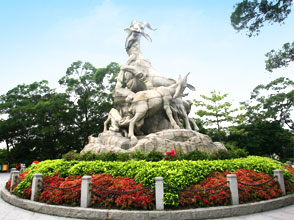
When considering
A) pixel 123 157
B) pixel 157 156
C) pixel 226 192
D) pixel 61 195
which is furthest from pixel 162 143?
pixel 61 195

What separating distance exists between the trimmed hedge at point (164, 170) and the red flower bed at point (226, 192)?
0.81 ft

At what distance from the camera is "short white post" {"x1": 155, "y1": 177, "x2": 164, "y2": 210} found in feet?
17.7

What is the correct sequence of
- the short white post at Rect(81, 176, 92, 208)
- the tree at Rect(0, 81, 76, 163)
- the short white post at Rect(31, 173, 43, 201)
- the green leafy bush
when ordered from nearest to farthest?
the short white post at Rect(81, 176, 92, 208), the short white post at Rect(31, 173, 43, 201), the green leafy bush, the tree at Rect(0, 81, 76, 163)

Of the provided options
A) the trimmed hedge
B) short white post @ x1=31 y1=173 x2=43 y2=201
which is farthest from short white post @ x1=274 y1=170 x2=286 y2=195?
Result: short white post @ x1=31 y1=173 x2=43 y2=201

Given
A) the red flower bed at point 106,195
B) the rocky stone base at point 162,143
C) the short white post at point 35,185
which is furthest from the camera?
the rocky stone base at point 162,143

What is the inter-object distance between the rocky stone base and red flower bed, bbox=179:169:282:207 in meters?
3.61

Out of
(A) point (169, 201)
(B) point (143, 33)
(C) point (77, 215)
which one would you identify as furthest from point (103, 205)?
(B) point (143, 33)

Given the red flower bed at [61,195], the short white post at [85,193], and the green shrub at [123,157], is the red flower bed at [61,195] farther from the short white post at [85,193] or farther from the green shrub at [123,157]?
the green shrub at [123,157]

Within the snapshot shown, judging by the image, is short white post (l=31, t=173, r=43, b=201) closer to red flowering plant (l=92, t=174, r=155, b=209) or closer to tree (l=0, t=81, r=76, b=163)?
red flowering plant (l=92, t=174, r=155, b=209)

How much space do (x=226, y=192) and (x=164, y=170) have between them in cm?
180

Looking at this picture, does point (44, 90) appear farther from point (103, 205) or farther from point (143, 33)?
point (103, 205)

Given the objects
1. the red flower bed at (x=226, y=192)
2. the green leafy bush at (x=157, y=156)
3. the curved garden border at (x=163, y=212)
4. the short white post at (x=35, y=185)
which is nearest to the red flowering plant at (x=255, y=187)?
the red flower bed at (x=226, y=192)

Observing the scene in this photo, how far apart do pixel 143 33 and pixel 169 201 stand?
12526 mm

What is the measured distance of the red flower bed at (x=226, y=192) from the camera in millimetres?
5680
